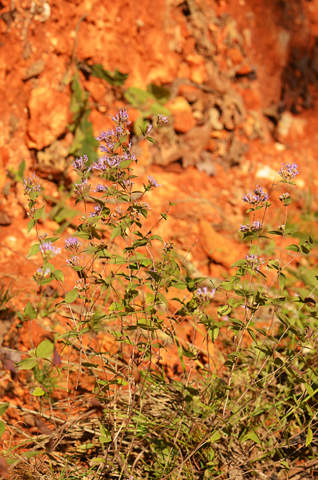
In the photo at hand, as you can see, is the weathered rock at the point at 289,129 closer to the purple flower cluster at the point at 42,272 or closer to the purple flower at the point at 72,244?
the purple flower at the point at 72,244

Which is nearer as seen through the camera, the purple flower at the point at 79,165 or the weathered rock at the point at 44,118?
the purple flower at the point at 79,165

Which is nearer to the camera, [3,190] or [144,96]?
[3,190]

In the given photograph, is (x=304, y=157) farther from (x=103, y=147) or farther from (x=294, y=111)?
(x=103, y=147)

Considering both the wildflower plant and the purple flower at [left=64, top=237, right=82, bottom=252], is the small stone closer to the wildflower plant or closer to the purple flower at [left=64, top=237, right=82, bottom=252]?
the wildflower plant

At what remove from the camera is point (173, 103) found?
3932 millimetres

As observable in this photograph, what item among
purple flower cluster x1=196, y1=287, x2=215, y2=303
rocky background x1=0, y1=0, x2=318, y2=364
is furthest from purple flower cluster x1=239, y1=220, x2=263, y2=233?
rocky background x1=0, y1=0, x2=318, y2=364

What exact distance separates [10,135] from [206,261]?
183 centimetres

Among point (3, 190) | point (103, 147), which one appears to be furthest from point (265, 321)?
point (3, 190)

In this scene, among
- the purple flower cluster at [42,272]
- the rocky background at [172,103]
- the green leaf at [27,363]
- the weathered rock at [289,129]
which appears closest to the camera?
the green leaf at [27,363]

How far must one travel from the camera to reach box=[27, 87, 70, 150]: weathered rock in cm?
300

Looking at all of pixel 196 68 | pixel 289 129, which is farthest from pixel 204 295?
pixel 289 129

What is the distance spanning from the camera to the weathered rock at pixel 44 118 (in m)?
3.00

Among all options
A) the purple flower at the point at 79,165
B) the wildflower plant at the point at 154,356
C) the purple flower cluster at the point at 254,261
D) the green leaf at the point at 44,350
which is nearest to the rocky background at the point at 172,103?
the wildflower plant at the point at 154,356

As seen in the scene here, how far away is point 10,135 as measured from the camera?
297 cm
